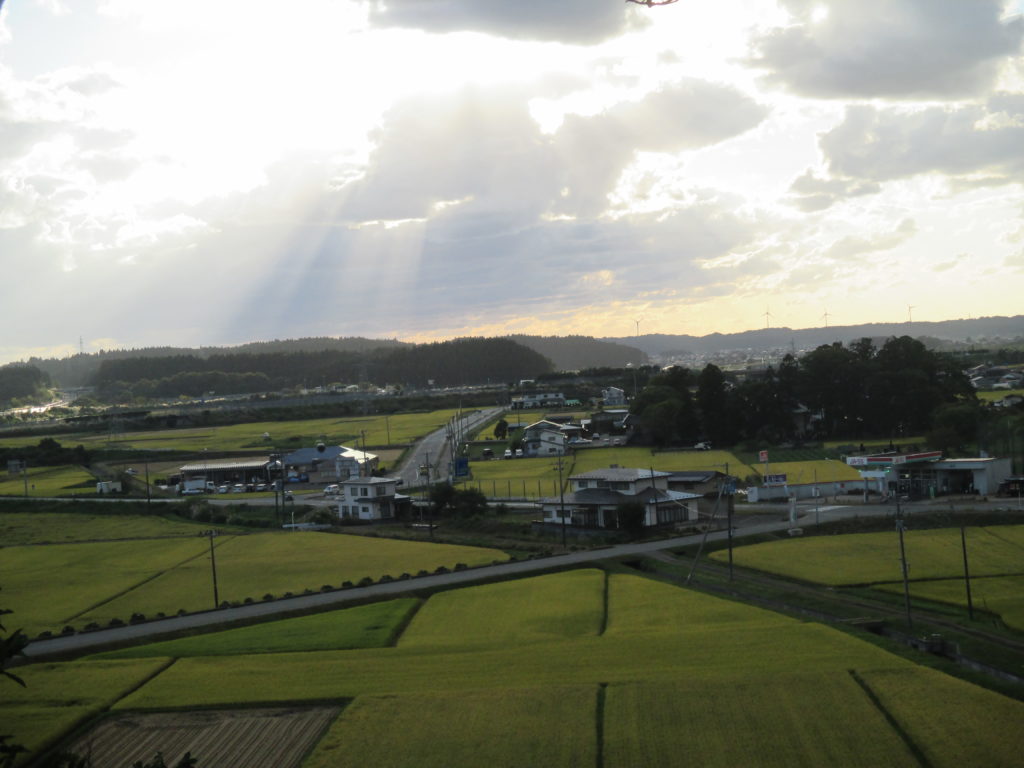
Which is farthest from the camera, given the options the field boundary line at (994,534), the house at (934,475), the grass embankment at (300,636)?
the house at (934,475)

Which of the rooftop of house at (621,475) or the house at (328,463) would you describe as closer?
the rooftop of house at (621,475)

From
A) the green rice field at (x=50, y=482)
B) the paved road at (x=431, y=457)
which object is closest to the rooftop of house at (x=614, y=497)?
the paved road at (x=431, y=457)

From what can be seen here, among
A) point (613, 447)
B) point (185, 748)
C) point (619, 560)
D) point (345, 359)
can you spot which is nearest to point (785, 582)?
point (619, 560)

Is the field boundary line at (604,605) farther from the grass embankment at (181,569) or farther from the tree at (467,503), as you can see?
the tree at (467,503)

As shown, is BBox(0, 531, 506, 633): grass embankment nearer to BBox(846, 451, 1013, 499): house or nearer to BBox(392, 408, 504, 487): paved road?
BBox(392, 408, 504, 487): paved road

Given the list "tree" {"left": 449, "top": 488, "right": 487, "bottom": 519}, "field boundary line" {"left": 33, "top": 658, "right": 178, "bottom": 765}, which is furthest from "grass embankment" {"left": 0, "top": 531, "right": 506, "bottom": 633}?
"field boundary line" {"left": 33, "top": 658, "right": 178, "bottom": 765}

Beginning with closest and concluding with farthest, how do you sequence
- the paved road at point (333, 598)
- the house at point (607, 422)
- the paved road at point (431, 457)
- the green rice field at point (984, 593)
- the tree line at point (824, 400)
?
1. the green rice field at point (984, 593)
2. the paved road at point (333, 598)
3. the paved road at point (431, 457)
4. the tree line at point (824, 400)
5. the house at point (607, 422)

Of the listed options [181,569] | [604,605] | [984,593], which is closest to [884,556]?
[984,593]

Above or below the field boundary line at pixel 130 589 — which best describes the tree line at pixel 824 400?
above
